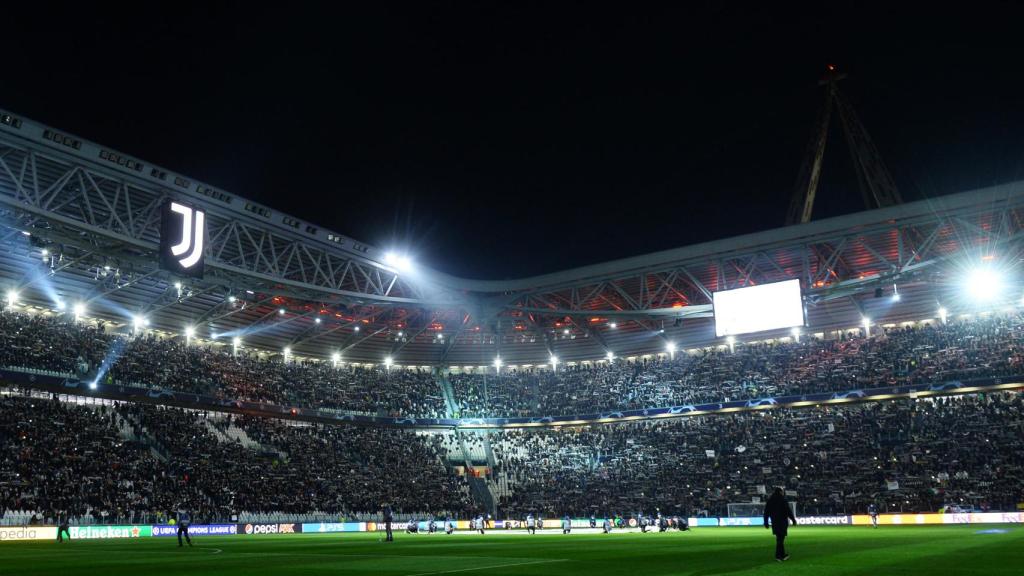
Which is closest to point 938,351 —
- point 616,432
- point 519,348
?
point 616,432

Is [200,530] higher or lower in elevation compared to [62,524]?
lower

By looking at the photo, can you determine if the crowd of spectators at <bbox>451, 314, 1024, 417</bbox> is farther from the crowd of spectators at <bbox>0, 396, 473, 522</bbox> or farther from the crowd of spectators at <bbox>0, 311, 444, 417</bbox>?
the crowd of spectators at <bbox>0, 396, 473, 522</bbox>

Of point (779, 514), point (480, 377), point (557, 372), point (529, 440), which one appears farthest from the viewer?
point (480, 377)

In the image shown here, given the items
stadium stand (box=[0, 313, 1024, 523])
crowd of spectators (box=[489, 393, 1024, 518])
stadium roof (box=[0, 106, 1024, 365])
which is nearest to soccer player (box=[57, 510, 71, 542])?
stadium stand (box=[0, 313, 1024, 523])

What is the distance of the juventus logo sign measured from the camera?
97.5ft

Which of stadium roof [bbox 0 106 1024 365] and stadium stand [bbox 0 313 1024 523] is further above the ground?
stadium roof [bbox 0 106 1024 365]

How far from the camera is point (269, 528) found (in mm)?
51562

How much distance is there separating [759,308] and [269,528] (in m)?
33.7

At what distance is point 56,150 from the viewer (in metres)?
33.9

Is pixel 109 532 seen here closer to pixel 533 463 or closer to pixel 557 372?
pixel 533 463

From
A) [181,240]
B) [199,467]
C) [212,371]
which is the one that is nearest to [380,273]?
[199,467]

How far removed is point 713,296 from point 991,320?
27.3 meters

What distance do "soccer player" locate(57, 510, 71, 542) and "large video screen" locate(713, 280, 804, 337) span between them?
1411 inches

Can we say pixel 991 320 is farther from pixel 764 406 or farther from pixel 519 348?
pixel 519 348
